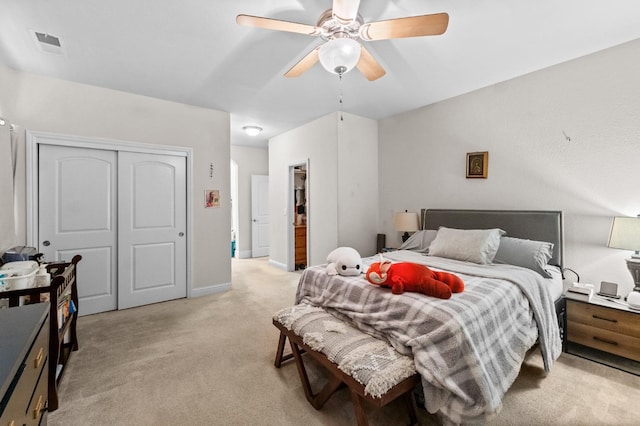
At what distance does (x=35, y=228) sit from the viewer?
2924 millimetres

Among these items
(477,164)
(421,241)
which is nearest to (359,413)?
(421,241)

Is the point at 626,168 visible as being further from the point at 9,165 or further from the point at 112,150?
the point at 9,165

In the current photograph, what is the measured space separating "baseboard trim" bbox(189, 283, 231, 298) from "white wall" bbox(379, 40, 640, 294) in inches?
127

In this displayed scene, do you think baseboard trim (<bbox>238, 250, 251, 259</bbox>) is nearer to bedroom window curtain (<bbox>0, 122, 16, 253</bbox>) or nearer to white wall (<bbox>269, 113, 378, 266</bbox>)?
white wall (<bbox>269, 113, 378, 266</bbox>)

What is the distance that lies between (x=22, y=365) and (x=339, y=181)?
144 inches

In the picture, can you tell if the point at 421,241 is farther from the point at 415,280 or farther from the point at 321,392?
the point at 321,392

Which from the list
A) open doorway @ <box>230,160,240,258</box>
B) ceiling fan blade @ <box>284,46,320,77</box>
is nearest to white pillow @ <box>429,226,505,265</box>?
ceiling fan blade @ <box>284,46,320,77</box>

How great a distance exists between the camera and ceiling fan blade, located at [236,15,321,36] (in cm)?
168

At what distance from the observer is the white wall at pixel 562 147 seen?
8.11 ft

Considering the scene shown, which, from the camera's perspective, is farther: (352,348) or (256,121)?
(256,121)

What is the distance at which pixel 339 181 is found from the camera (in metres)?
Answer: 4.19

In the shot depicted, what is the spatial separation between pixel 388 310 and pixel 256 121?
385 cm

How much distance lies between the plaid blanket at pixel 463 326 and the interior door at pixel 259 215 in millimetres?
4402

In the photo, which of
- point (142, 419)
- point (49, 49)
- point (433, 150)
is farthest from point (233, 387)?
point (433, 150)
